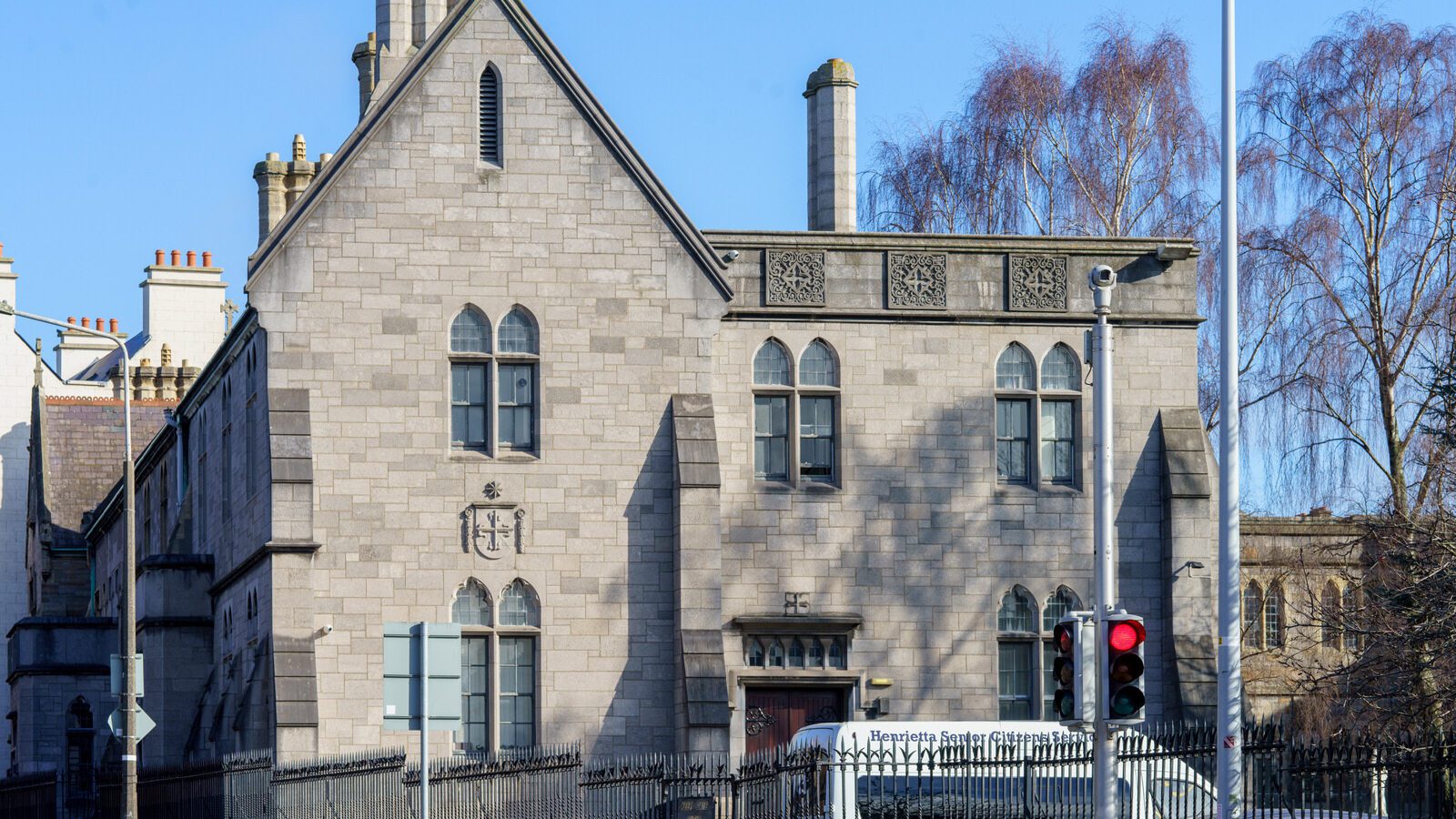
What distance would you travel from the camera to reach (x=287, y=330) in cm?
3325

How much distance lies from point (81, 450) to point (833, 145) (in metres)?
29.2

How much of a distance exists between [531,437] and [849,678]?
5.73 metres

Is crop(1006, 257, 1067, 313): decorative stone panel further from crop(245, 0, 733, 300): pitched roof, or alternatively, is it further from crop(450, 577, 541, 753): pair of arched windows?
crop(450, 577, 541, 753): pair of arched windows

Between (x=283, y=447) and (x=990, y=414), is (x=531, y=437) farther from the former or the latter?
(x=990, y=414)

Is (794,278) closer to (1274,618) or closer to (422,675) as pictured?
(422,675)

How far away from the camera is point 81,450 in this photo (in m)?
58.8

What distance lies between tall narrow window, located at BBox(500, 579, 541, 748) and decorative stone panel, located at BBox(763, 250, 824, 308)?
5596mm

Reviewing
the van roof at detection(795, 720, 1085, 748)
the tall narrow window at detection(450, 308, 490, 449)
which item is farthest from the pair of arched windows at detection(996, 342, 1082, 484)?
the tall narrow window at detection(450, 308, 490, 449)

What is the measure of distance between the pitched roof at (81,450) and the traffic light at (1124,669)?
41.9m

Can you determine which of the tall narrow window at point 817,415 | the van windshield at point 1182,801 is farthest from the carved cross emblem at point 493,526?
the van windshield at point 1182,801

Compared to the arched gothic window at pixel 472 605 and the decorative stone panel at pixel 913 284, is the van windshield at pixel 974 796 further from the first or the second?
the decorative stone panel at pixel 913 284

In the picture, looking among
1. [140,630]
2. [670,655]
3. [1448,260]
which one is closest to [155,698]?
[140,630]

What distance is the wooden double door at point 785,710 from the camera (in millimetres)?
33875

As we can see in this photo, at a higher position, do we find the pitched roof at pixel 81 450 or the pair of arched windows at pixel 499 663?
the pitched roof at pixel 81 450
